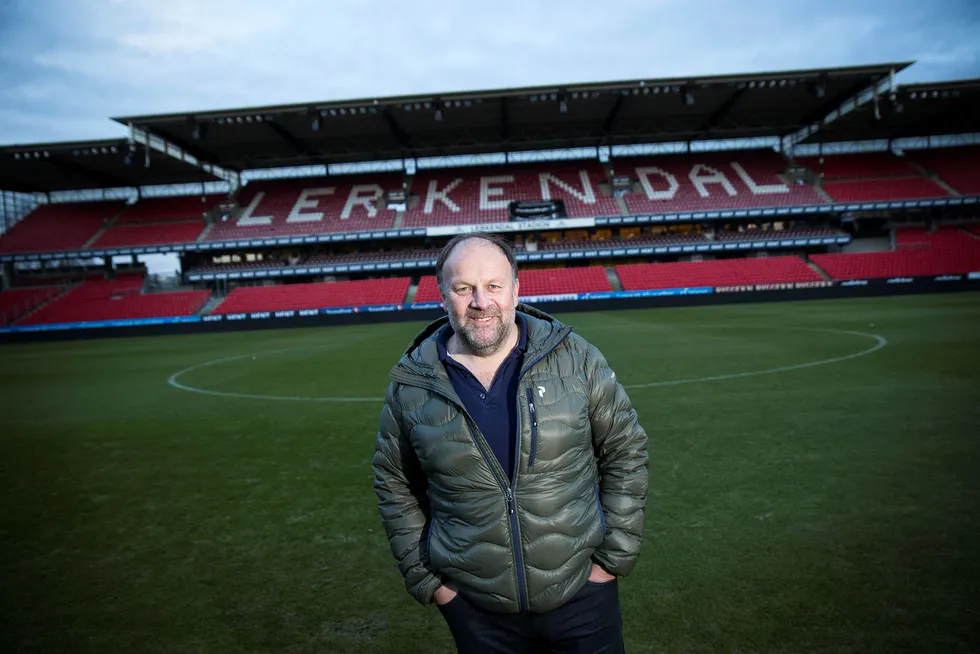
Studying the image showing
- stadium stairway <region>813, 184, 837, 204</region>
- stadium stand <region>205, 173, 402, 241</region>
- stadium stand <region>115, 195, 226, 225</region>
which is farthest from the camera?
stadium stand <region>115, 195, 226, 225</region>

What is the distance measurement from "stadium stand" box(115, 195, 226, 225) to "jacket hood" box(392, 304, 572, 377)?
48147 millimetres

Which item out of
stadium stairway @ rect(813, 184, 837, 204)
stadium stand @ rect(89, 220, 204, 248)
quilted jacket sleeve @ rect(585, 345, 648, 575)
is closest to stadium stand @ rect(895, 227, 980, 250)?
stadium stairway @ rect(813, 184, 837, 204)

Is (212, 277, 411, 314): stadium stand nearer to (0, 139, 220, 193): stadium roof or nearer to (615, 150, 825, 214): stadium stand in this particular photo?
(0, 139, 220, 193): stadium roof

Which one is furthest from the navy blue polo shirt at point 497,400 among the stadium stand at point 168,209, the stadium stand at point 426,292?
the stadium stand at point 168,209

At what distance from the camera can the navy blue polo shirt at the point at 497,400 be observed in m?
2.33

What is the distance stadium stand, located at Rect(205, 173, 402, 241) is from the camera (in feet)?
139

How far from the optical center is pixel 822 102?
3694 centimetres

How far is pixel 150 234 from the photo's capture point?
42375mm

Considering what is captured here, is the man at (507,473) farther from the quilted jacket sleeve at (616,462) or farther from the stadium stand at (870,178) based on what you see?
the stadium stand at (870,178)

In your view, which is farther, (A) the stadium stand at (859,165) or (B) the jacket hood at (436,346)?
(A) the stadium stand at (859,165)

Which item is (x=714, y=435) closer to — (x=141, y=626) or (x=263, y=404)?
(x=141, y=626)

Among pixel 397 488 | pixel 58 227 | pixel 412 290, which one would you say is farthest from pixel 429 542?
pixel 58 227

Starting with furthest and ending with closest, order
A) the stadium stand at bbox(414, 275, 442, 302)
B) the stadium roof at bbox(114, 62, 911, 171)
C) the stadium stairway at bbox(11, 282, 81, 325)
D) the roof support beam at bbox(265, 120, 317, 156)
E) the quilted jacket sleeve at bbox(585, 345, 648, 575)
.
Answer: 1. the roof support beam at bbox(265, 120, 317, 156)
2. the stadium stairway at bbox(11, 282, 81, 325)
3. the stadium stand at bbox(414, 275, 442, 302)
4. the stadium roof at bbox(114, 62, 911, 171)
5. the quilted jacket sleeve at bbox(585, 345, 648, 575)

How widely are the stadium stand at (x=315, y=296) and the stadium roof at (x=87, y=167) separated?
35.5 ft
